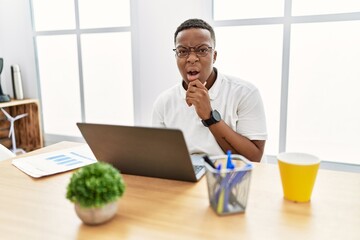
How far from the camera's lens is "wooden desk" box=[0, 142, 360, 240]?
0.71 metres

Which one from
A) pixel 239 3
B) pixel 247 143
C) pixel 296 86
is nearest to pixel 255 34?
pixel 239 3

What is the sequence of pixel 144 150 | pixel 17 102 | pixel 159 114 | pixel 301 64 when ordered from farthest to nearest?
pixel 17 102 → pixel 301 64 → pixel 159 114 → pixel 144 150

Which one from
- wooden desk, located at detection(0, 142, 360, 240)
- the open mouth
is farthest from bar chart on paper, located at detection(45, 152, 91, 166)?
the open mouth

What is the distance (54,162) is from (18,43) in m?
2.79

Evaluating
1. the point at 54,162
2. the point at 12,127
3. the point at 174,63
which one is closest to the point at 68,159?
the point at 54,162

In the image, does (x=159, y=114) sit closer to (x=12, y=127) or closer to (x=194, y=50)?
(x=194, y=50)

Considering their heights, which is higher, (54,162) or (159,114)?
(159,114)

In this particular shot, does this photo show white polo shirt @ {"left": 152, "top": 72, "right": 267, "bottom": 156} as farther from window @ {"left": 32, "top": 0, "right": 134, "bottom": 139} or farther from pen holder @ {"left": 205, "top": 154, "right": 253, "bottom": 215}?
window @ {"left": 32, "top": 0, "right": 134, "bottom": 139}

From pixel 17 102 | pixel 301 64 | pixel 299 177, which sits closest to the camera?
pixel 299 177

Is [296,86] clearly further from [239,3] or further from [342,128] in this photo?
[239,3]

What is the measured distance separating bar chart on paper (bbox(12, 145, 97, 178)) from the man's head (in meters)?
0.54

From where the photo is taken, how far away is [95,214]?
73 centimetres

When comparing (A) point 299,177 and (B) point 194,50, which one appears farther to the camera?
(B) point 194,50

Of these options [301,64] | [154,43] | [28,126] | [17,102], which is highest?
[154,43]
